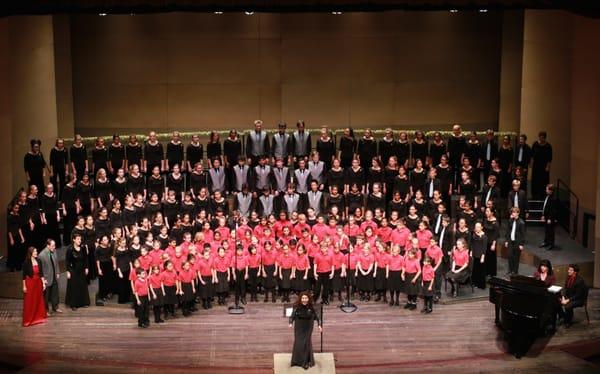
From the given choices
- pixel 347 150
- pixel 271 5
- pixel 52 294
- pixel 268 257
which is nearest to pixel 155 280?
pixel 52 294

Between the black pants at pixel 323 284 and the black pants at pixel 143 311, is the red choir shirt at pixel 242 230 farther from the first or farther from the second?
the black pants at pixel 143 311

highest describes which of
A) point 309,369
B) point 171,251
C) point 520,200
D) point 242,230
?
point 520,200

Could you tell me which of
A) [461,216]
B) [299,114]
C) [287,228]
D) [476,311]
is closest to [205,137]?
[299,114]

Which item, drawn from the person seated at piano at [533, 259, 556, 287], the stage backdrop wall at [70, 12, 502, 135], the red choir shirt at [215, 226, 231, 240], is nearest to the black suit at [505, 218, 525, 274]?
the person seated at piano at [533, 259, 556, 287]

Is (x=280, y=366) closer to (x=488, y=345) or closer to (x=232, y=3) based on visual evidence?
(x=488, y=345)

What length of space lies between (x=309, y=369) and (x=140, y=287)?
126 inches

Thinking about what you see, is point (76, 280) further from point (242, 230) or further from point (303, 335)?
point (303, 335)

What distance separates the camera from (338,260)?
1545 cm

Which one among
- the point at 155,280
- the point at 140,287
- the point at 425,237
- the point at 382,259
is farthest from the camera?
the point at 425,237

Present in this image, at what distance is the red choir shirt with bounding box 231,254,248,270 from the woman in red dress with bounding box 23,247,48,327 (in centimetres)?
310

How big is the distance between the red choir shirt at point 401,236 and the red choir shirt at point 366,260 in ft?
1.99

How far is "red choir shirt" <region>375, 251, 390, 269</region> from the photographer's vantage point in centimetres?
1537

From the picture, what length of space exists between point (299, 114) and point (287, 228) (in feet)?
18.8

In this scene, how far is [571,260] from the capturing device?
1603 centimetres
